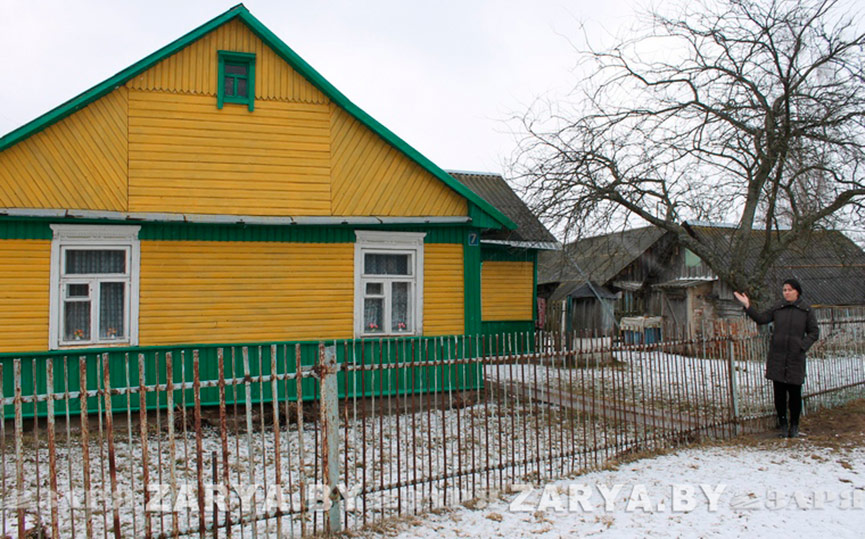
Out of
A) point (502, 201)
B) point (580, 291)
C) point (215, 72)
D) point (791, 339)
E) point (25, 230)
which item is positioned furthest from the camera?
point (580, 291)

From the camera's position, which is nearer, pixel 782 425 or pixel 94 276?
pixel 782 425

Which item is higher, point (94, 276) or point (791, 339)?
point (94, 276)

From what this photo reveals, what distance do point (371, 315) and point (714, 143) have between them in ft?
22.9

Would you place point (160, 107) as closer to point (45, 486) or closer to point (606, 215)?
point (45, 486)

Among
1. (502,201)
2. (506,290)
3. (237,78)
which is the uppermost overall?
(237,78)

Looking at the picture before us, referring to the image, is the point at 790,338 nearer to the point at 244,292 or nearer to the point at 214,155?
the point at 244,292

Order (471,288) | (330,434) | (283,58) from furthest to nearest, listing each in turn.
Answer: (471,288)
(283,58)
(330,434)

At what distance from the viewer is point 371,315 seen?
10.6m

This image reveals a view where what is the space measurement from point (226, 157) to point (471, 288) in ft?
15.5

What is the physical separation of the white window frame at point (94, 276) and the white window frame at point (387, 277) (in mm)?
3388

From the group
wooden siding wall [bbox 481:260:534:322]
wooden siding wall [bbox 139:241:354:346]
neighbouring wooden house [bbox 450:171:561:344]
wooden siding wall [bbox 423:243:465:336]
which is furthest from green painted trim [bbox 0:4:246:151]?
wooden siding wall [bbox 481:260:534:322]

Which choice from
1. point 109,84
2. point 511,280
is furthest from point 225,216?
point 511,280

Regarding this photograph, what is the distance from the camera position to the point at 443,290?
10906 millimetres

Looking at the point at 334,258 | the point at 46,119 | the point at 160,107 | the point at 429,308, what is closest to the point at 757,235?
the point at 429,308
